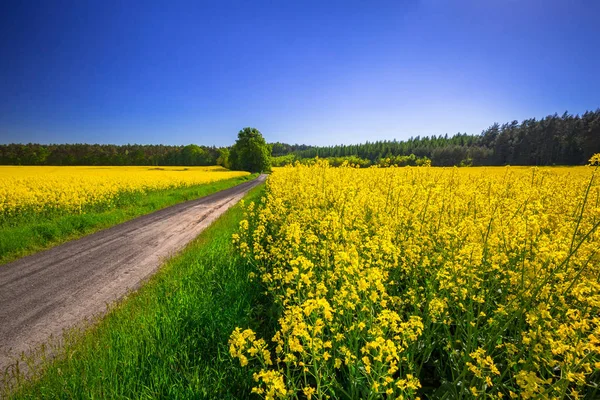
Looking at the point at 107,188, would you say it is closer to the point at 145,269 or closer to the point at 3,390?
the point at 145,269

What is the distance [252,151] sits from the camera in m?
64.6

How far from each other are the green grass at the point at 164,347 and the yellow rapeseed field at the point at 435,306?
468mm

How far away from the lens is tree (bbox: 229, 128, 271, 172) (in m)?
64.1

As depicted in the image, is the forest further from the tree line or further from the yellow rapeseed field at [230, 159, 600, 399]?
the yellow rapeseed field at [230, 159, 600, 399]

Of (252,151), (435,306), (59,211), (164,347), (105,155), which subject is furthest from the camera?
(105,155)

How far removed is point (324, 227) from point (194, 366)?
2374 millimetres

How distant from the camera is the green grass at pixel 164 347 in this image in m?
2.97

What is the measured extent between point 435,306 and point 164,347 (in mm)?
3368

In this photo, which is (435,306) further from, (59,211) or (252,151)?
(252,151)

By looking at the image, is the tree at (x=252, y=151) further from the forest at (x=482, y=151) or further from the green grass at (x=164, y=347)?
the green grass at (x=164, y=347)

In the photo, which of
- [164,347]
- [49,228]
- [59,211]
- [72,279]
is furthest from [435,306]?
[59,211]

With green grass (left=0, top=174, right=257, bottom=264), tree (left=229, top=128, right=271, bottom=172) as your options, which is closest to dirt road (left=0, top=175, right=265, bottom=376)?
green grass (left=0, top=174, right=257, bottom=264)

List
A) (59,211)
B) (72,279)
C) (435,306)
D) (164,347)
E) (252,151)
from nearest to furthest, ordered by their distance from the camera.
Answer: (435,306) → (164,347) → (72,279) → (59,211) → (252,151)

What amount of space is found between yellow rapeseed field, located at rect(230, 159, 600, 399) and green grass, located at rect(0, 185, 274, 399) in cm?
47
